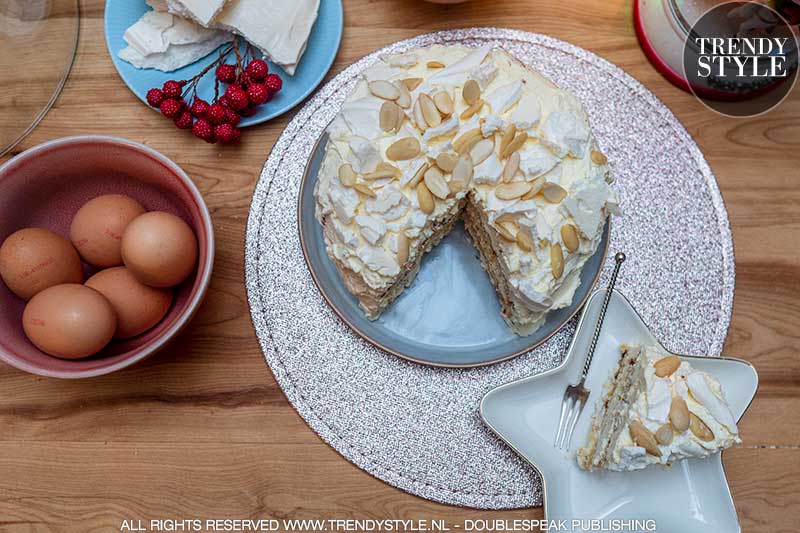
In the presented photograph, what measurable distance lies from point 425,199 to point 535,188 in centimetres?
21

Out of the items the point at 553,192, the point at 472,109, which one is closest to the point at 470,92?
the point at 472,109

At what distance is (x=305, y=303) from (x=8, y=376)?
2.26 feet

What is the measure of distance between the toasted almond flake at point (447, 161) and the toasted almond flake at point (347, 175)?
Answer: 164 millimetres

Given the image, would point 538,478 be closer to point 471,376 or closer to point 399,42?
point 471,376

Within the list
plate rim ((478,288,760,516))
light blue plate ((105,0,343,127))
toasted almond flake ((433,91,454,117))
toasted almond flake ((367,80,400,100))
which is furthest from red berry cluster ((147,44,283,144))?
plate rim ((478,288,760,516))

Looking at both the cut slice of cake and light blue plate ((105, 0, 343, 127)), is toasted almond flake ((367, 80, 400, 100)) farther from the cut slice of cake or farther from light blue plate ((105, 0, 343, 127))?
the cut slice of cake

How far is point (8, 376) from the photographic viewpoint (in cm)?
139

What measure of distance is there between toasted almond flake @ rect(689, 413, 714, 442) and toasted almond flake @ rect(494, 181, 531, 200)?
0.54 metres

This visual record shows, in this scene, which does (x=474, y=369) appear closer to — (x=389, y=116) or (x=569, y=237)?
(x=569, y=237)

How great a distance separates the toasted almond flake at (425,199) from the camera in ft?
3.85

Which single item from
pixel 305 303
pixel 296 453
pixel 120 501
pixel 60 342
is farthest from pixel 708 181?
pixel 120 501

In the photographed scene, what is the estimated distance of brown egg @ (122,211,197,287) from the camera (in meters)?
1.13

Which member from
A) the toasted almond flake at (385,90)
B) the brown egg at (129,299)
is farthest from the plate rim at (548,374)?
the brown egg at (129,299)

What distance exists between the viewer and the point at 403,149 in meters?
1.17
